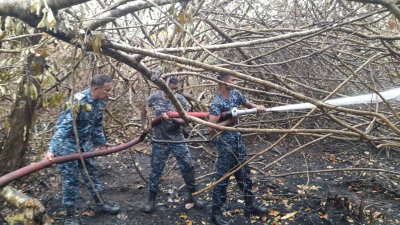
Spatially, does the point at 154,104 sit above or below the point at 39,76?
below

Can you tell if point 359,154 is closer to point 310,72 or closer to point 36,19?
point 310,72

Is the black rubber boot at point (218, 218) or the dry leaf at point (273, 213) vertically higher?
the black rubber boot at point (218, 218)

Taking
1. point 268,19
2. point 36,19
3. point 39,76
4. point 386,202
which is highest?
point 268,19

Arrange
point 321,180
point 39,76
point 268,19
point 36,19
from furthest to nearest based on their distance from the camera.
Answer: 1. point 268,19
2. point 321,180
3. point 39,76
4. point 36,19

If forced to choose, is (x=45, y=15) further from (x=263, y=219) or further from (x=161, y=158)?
(x=263, y=219)

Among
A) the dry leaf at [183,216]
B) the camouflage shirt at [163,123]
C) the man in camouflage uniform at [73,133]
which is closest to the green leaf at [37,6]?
the man in camouflage uniform at [73,133]

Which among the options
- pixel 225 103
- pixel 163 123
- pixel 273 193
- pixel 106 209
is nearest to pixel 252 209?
pixel 273 193

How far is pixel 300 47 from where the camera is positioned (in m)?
5.17

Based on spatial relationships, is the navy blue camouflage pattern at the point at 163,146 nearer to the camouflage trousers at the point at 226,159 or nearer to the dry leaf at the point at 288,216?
the camouflage trousers at the point at 226,159

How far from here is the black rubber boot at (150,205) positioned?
4.16 m

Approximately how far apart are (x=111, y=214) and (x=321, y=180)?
9.45 ft

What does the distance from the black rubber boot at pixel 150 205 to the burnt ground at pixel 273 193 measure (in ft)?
0.20

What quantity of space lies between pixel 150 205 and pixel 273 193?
5.24 ft

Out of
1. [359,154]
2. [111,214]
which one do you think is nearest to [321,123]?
[359,154]
